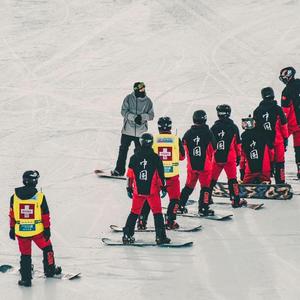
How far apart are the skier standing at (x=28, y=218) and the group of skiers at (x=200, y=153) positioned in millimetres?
1836

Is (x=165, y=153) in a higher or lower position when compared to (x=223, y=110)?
lower

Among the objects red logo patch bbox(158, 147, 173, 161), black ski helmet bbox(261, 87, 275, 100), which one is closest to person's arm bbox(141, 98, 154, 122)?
black ski helmet bbox(261, 87, 275, 100)

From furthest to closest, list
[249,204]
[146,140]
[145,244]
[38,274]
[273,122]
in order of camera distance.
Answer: [273,122]
[249,204]
[145,244]
[146,140]
[38,274]

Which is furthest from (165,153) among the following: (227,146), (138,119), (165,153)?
(138,119)

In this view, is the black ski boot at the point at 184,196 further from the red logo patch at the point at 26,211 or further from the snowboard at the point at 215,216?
the red logo patch at the point at 26,211

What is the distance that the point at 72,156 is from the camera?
1997cm

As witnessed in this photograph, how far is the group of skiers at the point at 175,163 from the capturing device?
11.9 metres

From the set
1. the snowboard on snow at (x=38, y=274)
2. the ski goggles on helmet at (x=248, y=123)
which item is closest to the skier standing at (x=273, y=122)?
the ski goggles on helmet at (x=248, y=123)

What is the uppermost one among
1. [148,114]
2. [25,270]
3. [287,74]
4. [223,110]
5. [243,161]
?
[287,74]

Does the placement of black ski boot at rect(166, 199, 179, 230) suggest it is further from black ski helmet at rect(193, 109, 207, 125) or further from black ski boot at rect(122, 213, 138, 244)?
black ski helmet at rect(193, 109, 207, 125)

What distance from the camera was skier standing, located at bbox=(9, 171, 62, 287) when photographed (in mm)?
11844

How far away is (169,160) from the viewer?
14.2 metres

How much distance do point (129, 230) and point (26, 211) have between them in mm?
2082

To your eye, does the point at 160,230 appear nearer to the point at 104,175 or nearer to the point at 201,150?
the point at 201,150
